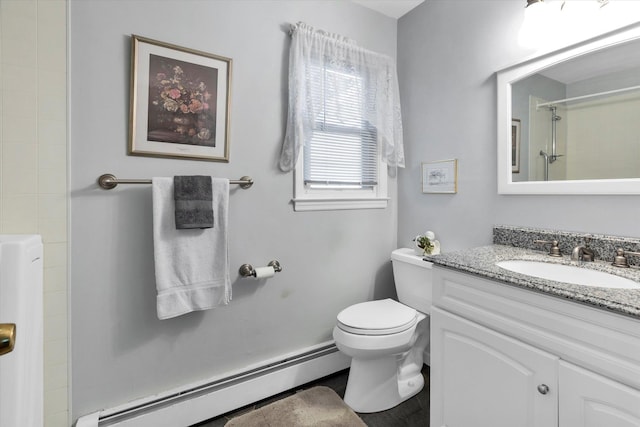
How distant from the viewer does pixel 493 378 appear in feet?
3.54

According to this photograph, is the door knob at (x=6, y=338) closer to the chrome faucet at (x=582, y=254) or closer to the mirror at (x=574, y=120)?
the chrome faucet at (x=582, y=254)

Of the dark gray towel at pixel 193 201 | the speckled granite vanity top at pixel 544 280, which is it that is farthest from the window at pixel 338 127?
the speckled granite vanity top at pixel 544 280

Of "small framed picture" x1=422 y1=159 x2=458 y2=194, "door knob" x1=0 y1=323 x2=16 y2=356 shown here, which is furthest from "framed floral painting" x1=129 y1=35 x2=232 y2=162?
"small framed picture" x1=422 y1=159 x2=458 y2=194

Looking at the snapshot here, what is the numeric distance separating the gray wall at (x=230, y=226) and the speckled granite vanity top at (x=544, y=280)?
0.84 m

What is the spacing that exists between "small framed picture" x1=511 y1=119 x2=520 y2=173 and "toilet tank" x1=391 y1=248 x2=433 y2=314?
68cm

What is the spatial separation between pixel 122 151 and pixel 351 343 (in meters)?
1.42

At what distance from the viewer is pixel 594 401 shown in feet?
2.75

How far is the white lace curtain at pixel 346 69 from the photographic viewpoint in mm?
1743

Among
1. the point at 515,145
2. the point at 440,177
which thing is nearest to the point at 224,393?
the point at 440,177

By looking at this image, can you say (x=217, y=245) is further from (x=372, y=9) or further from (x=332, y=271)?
(x=372, y=9)

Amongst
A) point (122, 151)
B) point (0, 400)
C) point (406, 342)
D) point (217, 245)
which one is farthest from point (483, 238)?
point (0, 400)

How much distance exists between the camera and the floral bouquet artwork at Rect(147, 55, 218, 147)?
1.43m

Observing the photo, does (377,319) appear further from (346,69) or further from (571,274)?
(346,69)

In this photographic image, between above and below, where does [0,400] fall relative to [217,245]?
below
